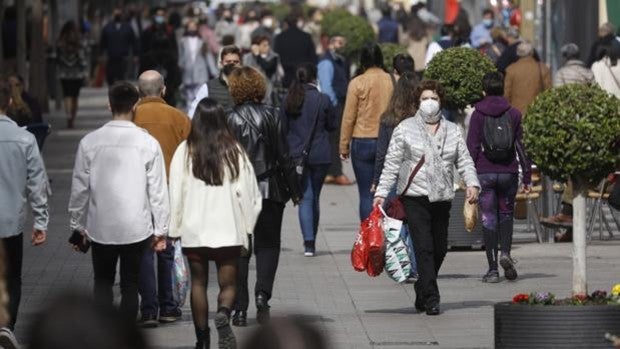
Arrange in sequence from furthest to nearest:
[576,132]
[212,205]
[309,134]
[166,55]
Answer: [166,55] < [309,134] < [576,132] < [212,205]

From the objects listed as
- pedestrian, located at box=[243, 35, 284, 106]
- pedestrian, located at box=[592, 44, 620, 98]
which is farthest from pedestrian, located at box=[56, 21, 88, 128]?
pedestrian, located at box=[592, 44, 620, 98]

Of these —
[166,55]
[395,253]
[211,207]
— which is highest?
[211,207]

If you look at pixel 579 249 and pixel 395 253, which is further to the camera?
pixel 395 253

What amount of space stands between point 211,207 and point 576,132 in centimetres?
216

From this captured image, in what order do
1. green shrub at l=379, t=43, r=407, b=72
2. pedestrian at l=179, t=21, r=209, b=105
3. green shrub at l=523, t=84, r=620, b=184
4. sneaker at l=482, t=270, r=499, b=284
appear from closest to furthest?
1. green shrub at l=523, t=84, r=620, b=184
2. sneaker at l=482, t=270, r=499, b=284
3. green shrub at l=379, t=43, r=407, b=72
4. pedestrian at l=179, t=21, r=209, b=105

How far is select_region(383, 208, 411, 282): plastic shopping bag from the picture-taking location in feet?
35.7

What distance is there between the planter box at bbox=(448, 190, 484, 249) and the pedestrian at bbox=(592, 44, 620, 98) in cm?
648

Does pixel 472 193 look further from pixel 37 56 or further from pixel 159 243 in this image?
pixel 37 56

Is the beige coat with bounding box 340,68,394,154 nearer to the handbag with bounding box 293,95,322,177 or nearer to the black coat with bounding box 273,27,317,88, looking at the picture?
the handbag with bounding box 293,95,322,177

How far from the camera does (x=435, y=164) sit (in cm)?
1063

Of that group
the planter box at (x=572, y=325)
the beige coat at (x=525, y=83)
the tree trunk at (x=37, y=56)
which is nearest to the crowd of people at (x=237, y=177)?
the planter box at (x=572, y=325)

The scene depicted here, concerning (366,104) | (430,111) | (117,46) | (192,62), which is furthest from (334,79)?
(117,46)

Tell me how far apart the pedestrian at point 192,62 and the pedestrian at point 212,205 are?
21549 mm

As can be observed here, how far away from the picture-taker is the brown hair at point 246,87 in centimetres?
1003
